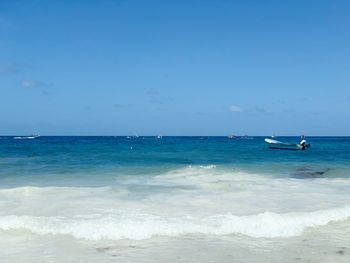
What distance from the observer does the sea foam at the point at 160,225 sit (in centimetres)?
882

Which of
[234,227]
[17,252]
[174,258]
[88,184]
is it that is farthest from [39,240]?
[88,184]

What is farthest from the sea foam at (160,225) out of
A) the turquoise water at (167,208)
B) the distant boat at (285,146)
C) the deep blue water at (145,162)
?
the distant boat at (285,146)

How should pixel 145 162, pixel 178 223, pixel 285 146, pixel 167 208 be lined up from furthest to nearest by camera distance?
pixel 285 146 < pixel 145 162 < pixel 167 208 < pixel 178 223

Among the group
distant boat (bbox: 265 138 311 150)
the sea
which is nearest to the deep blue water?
the sea

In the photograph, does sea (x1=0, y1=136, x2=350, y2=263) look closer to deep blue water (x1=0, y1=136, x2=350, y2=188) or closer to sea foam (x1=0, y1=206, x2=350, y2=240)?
sea foam (x1=0, y1=206, x2=350, y2=240)

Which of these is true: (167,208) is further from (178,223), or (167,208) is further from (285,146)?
(285,146)

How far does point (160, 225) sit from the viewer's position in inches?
364

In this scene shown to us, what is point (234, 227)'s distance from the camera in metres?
9.31

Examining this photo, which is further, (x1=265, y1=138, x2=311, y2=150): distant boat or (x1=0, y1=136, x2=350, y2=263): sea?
(x1=265, y1=138, x2=311, y2=150): distant boat

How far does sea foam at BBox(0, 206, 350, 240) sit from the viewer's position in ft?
28.9

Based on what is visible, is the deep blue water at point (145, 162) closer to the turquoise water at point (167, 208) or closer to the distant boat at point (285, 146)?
the turquoise water at point (167, 208)

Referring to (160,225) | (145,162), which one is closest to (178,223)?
(160,225)

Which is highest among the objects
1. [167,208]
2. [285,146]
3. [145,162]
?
[285,146]

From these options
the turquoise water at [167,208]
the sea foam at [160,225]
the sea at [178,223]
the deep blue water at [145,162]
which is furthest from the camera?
the deep blue water at [145,162]
